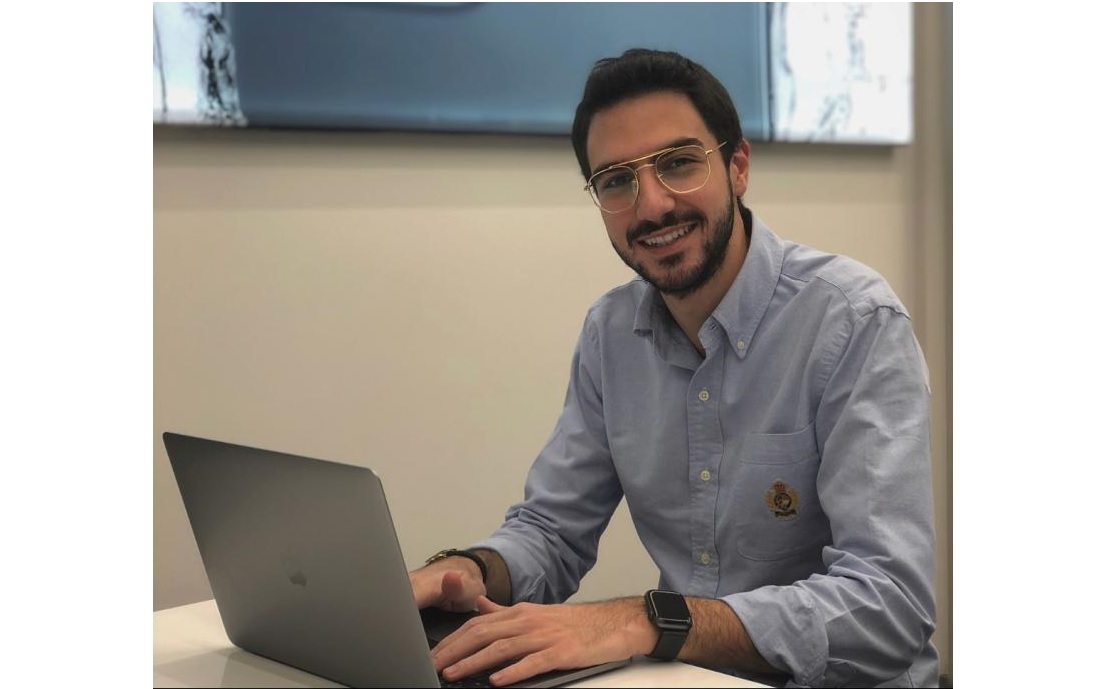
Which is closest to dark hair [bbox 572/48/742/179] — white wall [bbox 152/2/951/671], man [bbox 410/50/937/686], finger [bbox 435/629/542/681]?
man [bbox 410/50/937/686]

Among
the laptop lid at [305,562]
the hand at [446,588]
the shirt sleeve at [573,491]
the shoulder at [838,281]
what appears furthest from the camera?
the shirt sleeve at [573,491]

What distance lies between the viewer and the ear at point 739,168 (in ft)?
5.96

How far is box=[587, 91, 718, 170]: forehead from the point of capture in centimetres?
172

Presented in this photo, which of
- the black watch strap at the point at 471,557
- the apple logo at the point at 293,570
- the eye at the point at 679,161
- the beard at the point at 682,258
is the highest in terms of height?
the eye at the point at 679,161

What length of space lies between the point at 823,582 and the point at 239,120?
4.74 ft

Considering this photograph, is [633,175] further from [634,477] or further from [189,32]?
[189,32]

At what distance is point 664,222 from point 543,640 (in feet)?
2.36

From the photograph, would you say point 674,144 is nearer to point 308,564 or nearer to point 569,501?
Answer: point 569,501

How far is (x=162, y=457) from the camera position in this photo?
2.24 meters

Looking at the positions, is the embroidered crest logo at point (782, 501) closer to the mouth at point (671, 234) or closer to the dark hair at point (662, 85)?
the mouth at point (671, 234)

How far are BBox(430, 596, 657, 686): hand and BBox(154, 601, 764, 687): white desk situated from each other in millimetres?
29

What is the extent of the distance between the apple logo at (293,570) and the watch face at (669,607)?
39 cm

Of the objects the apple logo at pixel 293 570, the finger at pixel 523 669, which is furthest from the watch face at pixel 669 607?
the apple logo at pixel 293 570

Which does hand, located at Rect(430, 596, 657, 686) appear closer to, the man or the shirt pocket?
the man
